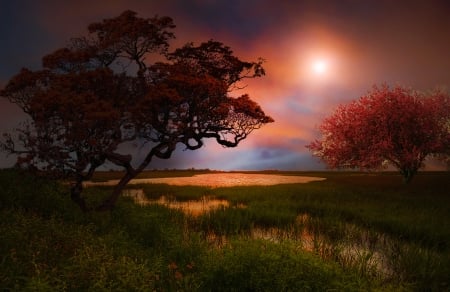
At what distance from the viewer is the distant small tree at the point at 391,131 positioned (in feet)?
Result: 107

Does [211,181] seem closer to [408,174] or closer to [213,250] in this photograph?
[408,174]

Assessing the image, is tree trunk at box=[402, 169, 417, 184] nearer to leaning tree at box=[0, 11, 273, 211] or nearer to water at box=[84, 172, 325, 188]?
water at box=[84, 172, 325, 188]

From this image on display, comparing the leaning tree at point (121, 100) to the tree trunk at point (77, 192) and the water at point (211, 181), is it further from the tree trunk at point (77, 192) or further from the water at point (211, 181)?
the water at point (211, 181)

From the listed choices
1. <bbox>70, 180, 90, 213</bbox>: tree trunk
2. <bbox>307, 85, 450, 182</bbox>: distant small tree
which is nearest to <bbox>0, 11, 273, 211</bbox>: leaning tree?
<bbox>70, 180, 90, 213</bbox>: tree trunk

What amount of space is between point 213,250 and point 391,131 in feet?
86.3

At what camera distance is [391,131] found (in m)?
33.1

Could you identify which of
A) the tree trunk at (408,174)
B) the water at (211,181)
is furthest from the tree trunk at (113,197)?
the tree trunk at (408,174)

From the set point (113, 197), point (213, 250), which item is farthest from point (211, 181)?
point (213, 250)

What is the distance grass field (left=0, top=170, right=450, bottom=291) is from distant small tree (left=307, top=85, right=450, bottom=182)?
39.8 ft

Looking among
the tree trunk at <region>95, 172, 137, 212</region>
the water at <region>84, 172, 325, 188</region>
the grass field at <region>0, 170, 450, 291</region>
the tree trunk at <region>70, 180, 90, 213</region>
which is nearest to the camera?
the grass field at <region>0, 170, 450, 291</region>

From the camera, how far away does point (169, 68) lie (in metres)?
17.3

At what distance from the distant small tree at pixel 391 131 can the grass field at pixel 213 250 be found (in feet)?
39.8

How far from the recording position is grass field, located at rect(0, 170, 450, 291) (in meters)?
8.74

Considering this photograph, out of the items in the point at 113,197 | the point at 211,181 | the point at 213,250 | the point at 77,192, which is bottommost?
the point at 213,250
